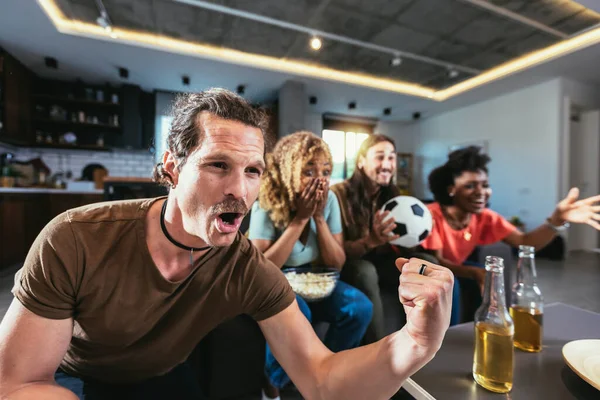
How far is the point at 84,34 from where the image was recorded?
2.97 m

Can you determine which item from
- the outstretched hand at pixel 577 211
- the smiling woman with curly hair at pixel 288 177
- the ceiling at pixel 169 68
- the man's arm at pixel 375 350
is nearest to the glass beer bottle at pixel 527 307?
the man's arm at pixel 375 350

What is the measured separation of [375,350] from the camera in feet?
1.86

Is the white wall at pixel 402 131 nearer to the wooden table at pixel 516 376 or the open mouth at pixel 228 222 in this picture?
the wooden table at pixel 516 376

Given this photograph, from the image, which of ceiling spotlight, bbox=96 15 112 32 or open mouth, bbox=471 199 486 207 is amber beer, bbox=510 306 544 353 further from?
ceiling spotlight, bbox=96 15 112 32

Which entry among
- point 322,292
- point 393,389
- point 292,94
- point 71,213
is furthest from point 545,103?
point 71,213

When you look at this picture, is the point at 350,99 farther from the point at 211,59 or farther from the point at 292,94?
the point at 211,59

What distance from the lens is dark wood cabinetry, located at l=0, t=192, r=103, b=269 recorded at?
260cm

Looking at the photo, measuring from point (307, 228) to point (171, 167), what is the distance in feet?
2.22

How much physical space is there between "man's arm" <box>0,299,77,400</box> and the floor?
271 cm

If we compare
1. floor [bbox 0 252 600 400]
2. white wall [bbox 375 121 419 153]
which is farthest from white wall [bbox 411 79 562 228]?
white wall [bbox 375 121 419 153]

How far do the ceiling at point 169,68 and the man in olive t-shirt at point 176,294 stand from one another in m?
2.56

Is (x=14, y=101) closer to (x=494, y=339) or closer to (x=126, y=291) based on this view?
(x=126, y=291)

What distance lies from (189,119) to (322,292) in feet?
2.38

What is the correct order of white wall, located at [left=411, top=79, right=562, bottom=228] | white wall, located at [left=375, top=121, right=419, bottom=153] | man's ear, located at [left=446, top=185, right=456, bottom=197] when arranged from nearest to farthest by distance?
man's ear, located at [left=446, top=185, right=456, bottom=197]
white wall, located at [left=411, top=79, right=562, bottom=228]
white wall, located at [left=375, top=121, right=419, bottom=153]
